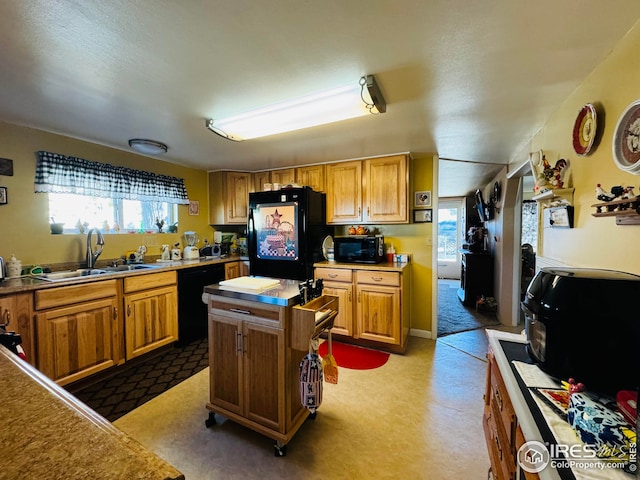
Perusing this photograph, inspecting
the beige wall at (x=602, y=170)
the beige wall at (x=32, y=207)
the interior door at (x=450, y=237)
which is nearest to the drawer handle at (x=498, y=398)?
the beige wall at (x=602, y=170)

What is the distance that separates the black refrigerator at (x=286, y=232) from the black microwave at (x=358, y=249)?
288 millimetres

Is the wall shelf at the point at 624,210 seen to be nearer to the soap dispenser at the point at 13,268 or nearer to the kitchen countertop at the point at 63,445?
the kitchen countertop at the point at 63,445

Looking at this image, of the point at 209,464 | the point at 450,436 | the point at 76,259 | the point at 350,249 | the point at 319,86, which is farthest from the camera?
the point at 350,249

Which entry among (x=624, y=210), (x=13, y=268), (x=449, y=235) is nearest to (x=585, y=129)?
(x=624, y=210)

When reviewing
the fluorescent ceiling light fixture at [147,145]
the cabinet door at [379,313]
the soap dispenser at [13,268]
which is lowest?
the cabinet door at [379,313]

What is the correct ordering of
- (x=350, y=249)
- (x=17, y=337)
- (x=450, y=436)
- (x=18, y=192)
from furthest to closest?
1. (x=350, y=249)
2. (x=18, y=192)
3. (x=450, y=436)
4. (x=17, y=337)

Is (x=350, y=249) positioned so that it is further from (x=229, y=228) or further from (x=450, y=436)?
(x=229, y=228)

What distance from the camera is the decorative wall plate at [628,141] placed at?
1029mm

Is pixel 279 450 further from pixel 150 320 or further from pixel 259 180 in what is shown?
pixel 259 180

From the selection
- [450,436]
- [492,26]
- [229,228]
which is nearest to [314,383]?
Result: [450,436]

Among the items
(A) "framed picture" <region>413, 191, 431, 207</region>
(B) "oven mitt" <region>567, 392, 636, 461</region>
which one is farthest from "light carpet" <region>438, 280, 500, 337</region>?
(B) "oven mitt" <region>567, 392, 636, 461</region>

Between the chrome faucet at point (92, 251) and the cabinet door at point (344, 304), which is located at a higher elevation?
the chrome faucet at point (92, 251)

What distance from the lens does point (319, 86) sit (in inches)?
62.7

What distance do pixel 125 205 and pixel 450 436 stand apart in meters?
3.75
